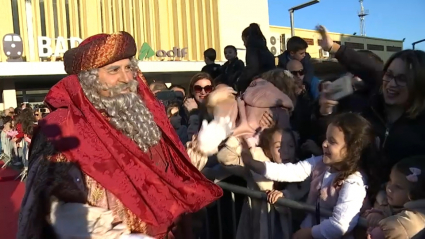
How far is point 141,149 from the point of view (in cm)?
242

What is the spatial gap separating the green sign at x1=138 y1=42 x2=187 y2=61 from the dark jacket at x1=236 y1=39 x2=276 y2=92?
1795cm

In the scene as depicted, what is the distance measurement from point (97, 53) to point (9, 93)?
19.5 metres

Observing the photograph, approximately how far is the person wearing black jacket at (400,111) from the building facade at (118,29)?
58.5ft

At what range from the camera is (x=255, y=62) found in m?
5.21

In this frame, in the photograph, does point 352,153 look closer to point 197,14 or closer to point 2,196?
point 2,196

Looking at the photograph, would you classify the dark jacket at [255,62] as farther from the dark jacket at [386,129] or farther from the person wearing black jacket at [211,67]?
the dark jacket at [386,129]

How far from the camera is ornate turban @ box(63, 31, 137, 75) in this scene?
7.89 ft

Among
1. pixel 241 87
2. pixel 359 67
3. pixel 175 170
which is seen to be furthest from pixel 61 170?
pixel 241 87

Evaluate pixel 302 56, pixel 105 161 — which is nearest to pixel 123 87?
pixel 105 161

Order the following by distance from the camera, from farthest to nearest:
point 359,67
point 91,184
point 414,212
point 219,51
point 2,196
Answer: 1. point 219,51
2. point 2,196
3. point 359,67
4. point 91,184
5. point 414,212

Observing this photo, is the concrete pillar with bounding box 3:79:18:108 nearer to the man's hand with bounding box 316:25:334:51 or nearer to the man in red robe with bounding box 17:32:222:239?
the man's hand with bounding box 316:25:334:51

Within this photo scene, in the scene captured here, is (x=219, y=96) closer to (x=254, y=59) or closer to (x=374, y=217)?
(x=374, y=217)

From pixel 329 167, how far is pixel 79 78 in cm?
153

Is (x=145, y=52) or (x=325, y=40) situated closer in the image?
(x=325, y=40)
